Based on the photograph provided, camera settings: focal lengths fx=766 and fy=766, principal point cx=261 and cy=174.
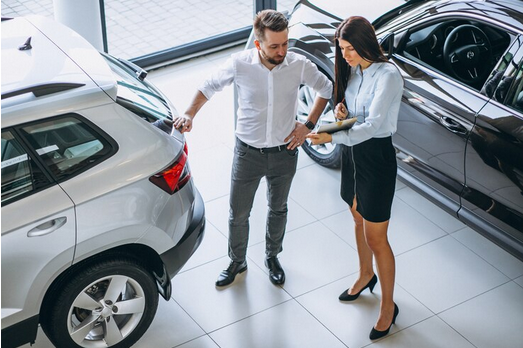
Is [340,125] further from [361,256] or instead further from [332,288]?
[332,288]

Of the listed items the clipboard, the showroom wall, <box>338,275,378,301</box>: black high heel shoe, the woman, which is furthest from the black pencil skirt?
the showroom wall

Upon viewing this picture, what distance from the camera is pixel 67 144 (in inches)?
145

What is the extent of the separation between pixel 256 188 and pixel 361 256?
747 mm

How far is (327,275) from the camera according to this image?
492 cm

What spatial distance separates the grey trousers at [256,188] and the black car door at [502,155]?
1136 mm

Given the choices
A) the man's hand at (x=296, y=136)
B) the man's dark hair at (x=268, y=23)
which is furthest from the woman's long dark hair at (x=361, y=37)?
the man's hand at (x=296, y=136)

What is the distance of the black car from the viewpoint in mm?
4473

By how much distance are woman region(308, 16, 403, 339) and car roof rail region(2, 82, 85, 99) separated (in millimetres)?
1247

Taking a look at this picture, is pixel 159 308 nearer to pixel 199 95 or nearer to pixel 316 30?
pixel 199 95

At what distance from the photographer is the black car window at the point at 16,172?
3.53 metres

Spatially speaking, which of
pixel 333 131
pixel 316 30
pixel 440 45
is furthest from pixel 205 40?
pixel 333 131

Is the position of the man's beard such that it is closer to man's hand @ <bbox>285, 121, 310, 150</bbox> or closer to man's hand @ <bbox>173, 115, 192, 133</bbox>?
man's hand @ <bbox>285, 121, 310, 150</bbox>

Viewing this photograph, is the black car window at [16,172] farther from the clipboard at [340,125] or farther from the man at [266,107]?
the clipboard at [340,125]

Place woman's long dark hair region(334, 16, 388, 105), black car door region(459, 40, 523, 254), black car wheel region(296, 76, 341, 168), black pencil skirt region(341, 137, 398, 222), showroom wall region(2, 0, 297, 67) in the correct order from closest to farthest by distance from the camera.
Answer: woman's long dark hair region(334, 16, 388, 105) → black pencil skirt region(341, 137, 398, 222) → black car door region(459, 40, 523, 254) → black car wheel region(296, 76, 341, 168) → showroom wall region(2, 0, 297, 67)
